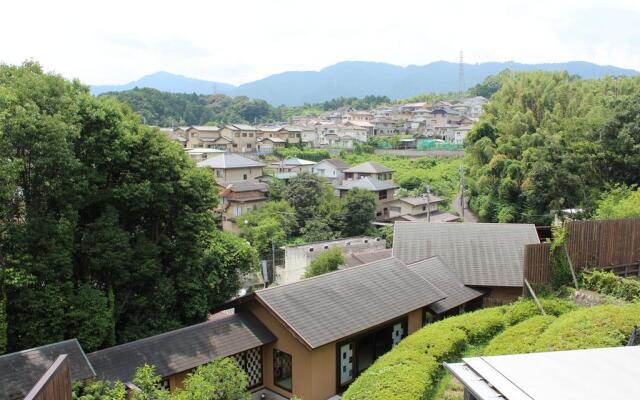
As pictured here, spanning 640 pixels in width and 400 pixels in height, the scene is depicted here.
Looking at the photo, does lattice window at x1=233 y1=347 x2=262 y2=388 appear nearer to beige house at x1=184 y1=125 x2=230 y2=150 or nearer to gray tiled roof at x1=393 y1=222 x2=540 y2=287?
gray tiled roof at x1=393 y1=222 x2=540 y2=287

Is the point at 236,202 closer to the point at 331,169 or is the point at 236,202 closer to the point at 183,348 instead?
the point at 331,169

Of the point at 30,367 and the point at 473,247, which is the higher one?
the point at 473,247

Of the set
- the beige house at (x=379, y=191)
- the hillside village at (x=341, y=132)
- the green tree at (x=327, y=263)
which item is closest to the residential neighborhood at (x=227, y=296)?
the green tree at (x=327, y=263)

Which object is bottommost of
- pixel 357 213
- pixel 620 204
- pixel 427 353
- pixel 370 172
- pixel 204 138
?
pixel 357 213

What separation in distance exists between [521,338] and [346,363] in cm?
398

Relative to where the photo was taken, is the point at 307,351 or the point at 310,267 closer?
the point at 307,351

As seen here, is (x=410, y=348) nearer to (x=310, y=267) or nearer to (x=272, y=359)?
(x=272, y=359)

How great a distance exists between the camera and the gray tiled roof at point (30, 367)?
8430 mm

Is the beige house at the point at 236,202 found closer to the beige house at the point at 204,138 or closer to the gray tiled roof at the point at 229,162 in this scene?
the gray tiled roof at the point at 229,162

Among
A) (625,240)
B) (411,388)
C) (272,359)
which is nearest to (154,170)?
(272,359)

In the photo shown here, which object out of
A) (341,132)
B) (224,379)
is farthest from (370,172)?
(224,379)

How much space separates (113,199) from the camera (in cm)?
1296

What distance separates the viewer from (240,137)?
6600 cm

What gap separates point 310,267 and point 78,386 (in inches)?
682
